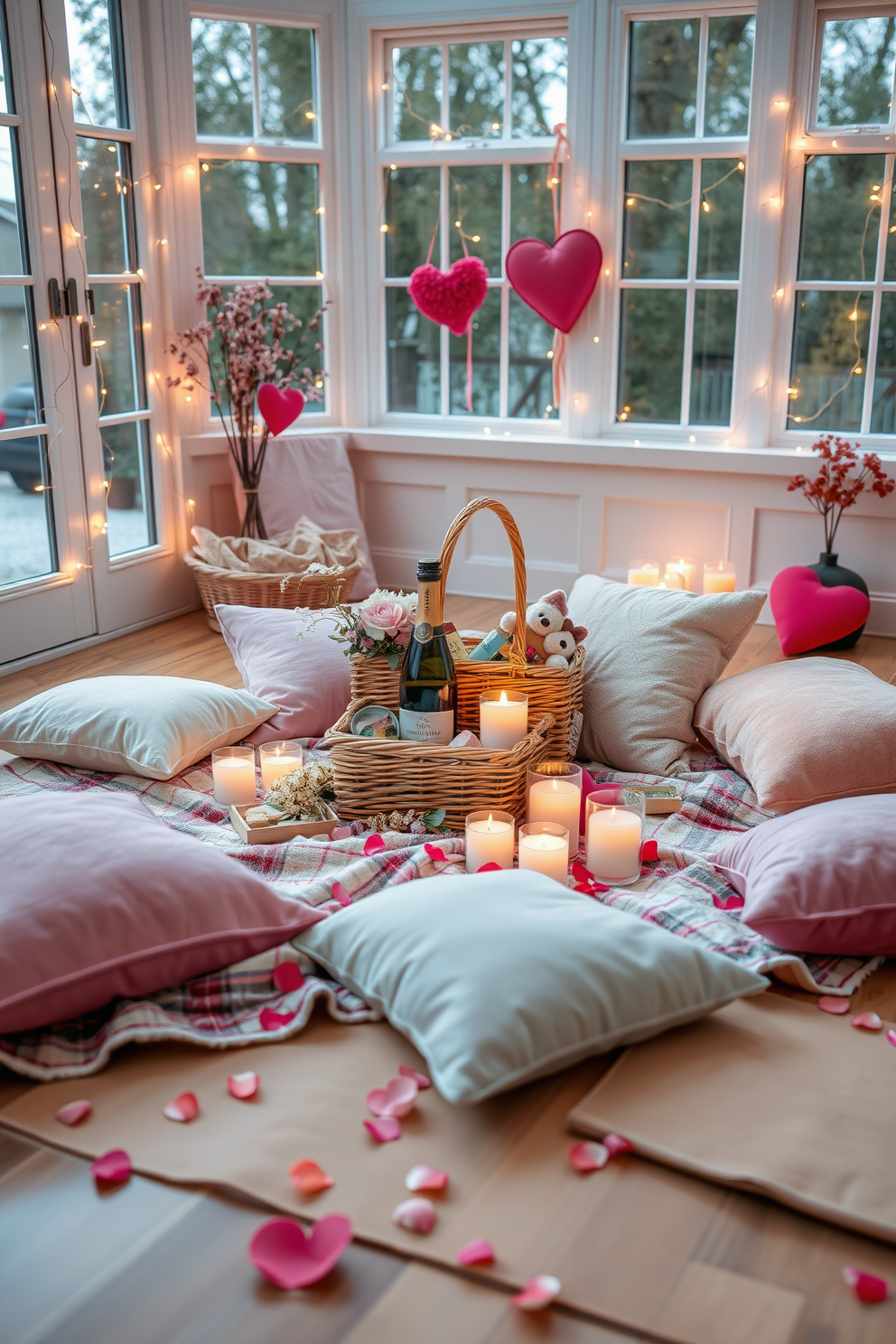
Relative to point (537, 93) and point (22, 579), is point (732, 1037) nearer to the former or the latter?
point (22, 579)

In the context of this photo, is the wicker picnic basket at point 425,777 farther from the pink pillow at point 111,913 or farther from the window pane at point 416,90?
the window pane at point 416,90

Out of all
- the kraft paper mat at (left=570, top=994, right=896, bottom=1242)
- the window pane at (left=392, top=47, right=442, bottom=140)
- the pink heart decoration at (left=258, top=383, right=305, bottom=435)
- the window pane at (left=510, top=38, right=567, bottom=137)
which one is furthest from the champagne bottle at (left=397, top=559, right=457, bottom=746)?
the window pane at (left=392, top=47, right=442, bottom=140)

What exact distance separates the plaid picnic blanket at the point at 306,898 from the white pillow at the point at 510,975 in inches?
4.5

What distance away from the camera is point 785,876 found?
1.84 m

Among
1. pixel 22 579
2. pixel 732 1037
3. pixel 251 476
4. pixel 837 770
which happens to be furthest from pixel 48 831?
pixel 251 476

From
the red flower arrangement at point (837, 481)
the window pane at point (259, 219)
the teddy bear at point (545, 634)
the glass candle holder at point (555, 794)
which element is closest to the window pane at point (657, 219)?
the red flower arrangement at point (837, 481)

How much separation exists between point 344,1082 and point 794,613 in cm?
268

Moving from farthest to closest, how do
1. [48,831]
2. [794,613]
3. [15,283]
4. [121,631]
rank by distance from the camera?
[121,631], [794,613], [15,283], [48,831]

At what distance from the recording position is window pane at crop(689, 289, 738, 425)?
418 centimetres

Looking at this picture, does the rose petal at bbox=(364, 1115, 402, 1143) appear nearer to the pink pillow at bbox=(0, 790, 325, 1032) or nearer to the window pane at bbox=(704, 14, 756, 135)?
the pink pillow at bbox=(0, 790, 325, 1032)

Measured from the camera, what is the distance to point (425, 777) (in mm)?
2242

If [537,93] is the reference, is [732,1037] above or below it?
below

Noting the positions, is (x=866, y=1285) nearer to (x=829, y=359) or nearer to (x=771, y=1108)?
(x=771, y=1108)

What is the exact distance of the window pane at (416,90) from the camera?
4371 millimetres
